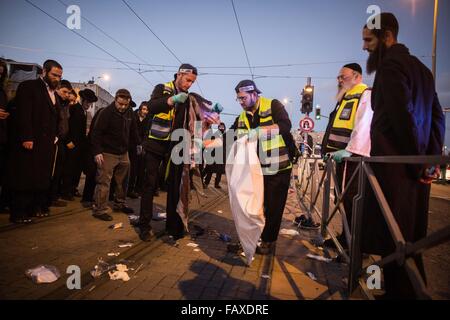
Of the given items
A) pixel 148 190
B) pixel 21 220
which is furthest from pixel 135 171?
pixel 148 190

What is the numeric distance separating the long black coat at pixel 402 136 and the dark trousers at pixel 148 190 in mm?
2587

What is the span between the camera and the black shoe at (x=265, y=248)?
349cm

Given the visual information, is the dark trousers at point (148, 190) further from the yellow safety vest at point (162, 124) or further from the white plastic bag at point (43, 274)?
the white plastic bag at point (43, 274)

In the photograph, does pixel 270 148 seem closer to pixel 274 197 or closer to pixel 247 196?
pixel 274 197

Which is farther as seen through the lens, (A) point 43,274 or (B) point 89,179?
(B) point 89,179

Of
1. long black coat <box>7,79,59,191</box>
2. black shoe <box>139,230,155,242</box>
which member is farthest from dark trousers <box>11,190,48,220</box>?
black shoe <box>139,230,155,242</box>

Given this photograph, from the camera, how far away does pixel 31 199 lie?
13.9 ft

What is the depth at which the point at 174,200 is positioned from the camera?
3908 mm

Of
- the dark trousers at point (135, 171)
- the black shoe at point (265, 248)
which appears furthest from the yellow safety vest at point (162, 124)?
the dark trousers at point (135, 171)

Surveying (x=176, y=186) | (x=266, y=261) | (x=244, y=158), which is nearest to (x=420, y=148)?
→ (x=244, y=158)

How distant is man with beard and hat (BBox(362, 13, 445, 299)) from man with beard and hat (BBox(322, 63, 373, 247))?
A: 90 centimetres

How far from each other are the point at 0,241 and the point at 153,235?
5.61 ft

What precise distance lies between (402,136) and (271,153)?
1663 millimetres

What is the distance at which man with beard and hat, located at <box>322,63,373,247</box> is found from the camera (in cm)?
312
